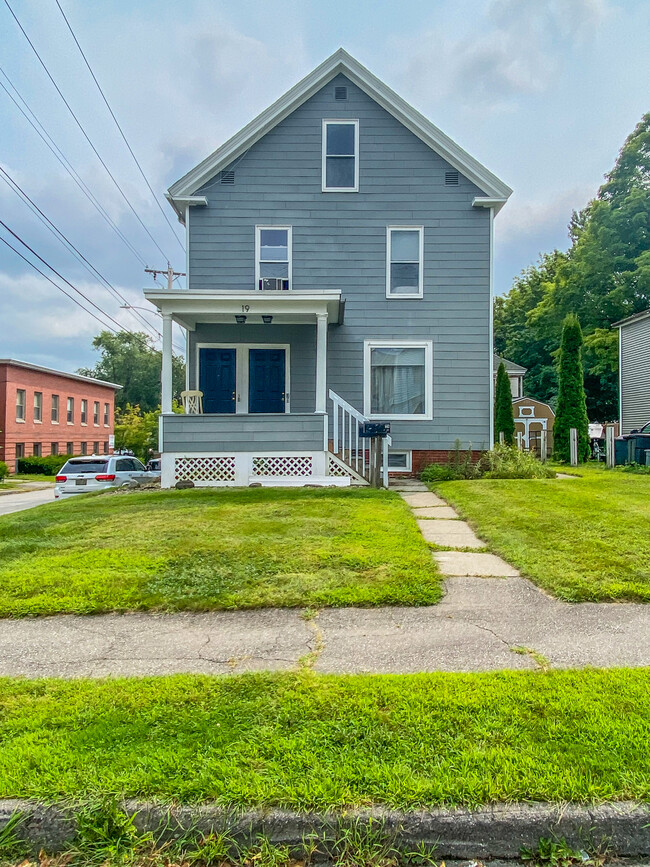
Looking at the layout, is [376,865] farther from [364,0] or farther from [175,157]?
[175,157]

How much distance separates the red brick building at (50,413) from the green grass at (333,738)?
30.2 m


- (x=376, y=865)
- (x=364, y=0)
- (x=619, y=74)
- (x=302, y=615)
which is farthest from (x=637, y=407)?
(x=376, y=865)

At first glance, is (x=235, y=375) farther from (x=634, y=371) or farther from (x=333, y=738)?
(x=634, y=371)

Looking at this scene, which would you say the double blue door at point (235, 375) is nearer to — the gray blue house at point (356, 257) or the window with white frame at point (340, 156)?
the gray blue house at point (356, 257)

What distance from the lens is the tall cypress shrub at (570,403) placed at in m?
18.6

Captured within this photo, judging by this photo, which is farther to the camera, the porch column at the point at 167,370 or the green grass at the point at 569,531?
the porch column at the point at 167,370

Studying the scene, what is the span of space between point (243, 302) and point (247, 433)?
263cm

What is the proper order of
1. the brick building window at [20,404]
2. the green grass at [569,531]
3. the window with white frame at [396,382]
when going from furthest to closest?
the brick building window at [20,404] < the window with white frame at [396,382] < the green grass at [569,531]

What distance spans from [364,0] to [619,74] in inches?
252

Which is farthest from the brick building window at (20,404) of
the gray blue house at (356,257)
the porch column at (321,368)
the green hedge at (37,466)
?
the porch column at (321,368)

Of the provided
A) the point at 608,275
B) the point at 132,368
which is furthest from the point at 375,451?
the point at 132,368

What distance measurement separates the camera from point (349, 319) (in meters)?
12.8

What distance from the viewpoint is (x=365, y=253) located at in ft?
42.4

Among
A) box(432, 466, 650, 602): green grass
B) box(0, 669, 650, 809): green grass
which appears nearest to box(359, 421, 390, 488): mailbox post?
box(432, 466, 650, 602): green grass
